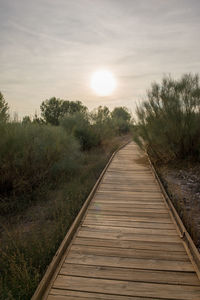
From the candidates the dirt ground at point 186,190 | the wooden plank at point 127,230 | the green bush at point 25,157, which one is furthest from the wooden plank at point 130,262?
the green bush at point 25,157

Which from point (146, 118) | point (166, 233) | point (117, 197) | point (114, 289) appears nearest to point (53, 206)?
point (117, 197)

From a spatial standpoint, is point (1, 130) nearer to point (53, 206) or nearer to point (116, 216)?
point (53, 206)

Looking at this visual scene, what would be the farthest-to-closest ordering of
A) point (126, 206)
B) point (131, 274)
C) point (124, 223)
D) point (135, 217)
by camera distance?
point (126, 206)
point (135, 217)
point (124, 223)
point (131, 274)

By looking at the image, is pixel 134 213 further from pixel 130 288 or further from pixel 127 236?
pixel 130 288

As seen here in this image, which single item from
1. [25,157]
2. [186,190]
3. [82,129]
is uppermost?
[82,129]

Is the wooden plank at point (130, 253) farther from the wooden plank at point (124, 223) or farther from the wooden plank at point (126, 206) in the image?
the wooden plank at point (126, 206)

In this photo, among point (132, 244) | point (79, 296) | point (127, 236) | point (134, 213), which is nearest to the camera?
point (79, 296)

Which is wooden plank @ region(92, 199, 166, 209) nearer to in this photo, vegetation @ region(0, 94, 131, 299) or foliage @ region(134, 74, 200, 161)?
vegetation @ region(0, 94, 131, 299)

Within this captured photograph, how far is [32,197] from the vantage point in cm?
603

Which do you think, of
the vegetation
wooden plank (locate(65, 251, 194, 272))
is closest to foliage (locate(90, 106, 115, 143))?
the vegetation

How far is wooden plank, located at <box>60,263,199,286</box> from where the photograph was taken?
2.42 m

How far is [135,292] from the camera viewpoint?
2256 millimetres

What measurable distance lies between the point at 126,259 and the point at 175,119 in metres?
7.02

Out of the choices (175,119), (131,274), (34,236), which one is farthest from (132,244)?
(175,119)
